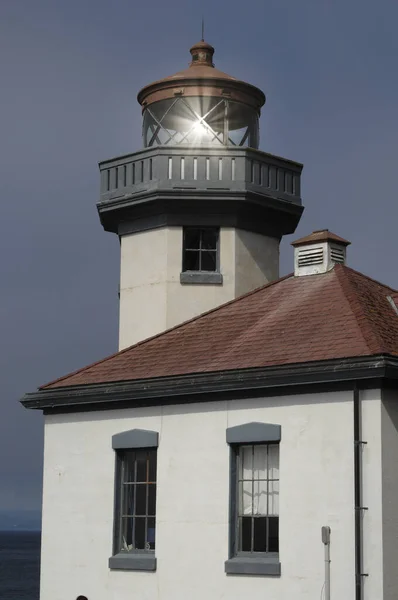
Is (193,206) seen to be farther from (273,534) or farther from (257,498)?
(273,534)

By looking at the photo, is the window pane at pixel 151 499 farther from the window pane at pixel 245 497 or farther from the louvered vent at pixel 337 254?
the louvered vent at pixel 337 254

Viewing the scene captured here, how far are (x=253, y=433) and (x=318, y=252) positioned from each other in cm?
408

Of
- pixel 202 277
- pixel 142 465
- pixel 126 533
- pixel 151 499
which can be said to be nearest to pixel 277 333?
pixel 142 465

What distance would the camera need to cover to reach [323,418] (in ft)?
52.4

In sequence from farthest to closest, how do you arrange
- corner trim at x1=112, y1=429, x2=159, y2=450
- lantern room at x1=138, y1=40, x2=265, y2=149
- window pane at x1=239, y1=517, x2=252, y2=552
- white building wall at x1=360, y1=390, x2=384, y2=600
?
1. lantern room at x1=138, y1=40, x2=265, y2=149
2. corner trim at x1=112, y1=429, x2=159, y2=450
3. window pane at x1=239, y1=517, x2=252, y2=552
4. white building wall at x1=360, y1=390, x2=384, y2=600

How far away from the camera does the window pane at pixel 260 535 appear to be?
55.0ft

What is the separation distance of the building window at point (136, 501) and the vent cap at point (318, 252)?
4.14m

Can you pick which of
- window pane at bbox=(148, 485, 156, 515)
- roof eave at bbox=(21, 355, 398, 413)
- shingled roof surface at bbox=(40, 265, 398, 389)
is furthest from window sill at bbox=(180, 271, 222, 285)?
window pane at bbox=(148, 485, 156, 515)

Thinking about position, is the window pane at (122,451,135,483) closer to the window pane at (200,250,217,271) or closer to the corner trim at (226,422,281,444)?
the corner trim at (226,422,281,444)

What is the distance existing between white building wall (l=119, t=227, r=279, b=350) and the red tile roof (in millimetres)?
2864

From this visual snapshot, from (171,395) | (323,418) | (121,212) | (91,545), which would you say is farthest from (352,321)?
(121,212)

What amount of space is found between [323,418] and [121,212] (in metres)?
8.57

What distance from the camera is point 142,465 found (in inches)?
728

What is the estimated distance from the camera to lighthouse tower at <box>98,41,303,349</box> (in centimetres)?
2233
